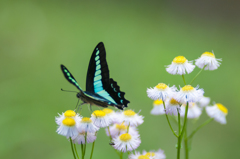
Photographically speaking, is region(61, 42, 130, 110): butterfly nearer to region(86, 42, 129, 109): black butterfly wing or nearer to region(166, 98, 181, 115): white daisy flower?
region(86, 42, 129, 109): black butterfly wing

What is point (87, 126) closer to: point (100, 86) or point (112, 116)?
point (112, 116)

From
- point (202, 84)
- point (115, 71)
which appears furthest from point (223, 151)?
point (115, 71)

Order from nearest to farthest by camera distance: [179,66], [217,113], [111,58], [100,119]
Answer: [100,119] → [179,66] → [217,113] → [111,58]

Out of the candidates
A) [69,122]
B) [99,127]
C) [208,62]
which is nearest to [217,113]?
[208,62]

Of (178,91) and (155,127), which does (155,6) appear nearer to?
(155,127)

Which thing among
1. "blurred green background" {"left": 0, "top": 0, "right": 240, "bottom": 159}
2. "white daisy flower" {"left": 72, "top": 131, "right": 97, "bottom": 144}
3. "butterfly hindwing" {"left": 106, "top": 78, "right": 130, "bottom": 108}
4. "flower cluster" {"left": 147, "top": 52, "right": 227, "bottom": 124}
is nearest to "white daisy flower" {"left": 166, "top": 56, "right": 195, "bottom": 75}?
"flower cluster" {"left": 147, "top": 52, "right": 227, "bottom": 124}

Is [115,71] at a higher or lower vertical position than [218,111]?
higher
